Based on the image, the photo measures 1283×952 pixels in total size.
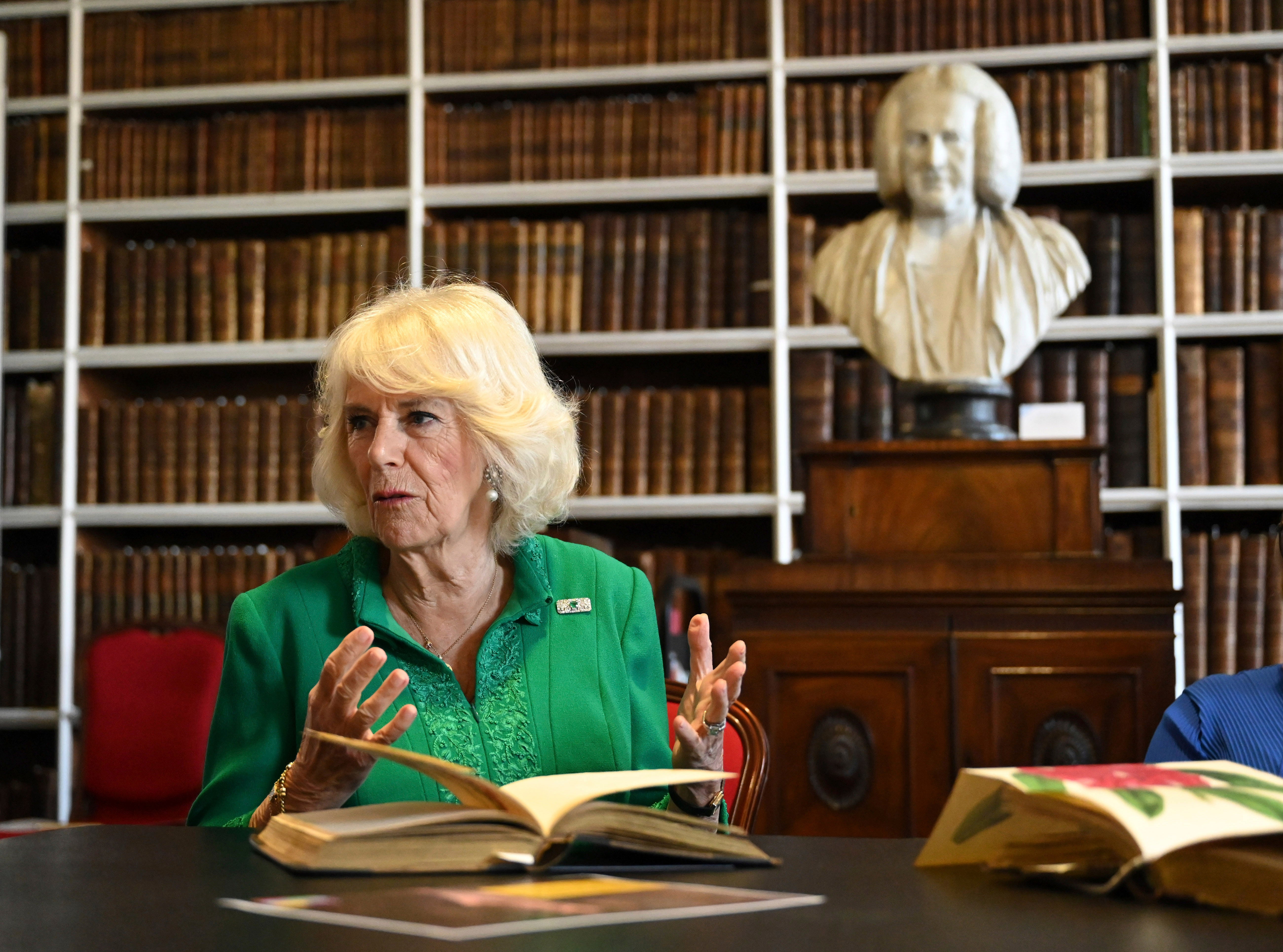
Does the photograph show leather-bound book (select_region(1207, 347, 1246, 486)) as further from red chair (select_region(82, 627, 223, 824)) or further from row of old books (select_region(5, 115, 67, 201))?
row of old books (select_region(5, 115, 67, 201))

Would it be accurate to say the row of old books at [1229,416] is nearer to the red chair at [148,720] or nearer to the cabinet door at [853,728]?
the cabinet door at [853,728]

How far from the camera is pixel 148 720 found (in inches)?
118

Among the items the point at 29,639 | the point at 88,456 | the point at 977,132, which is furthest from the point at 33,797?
the point at 977,132

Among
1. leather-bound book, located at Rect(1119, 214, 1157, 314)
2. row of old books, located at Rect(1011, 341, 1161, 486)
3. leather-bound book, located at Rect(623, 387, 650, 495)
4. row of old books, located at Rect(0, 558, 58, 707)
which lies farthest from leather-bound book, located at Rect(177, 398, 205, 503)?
leather-bound book, located at Rect(1119, 214, 1157, 314)

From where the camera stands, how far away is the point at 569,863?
0.90 metres

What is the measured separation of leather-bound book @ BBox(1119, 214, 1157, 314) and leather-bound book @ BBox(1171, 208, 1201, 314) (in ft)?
0.19

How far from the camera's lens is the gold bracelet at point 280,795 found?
1.19 m

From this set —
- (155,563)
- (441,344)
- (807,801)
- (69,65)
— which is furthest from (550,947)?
(69,65)

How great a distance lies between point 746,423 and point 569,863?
2.72 m

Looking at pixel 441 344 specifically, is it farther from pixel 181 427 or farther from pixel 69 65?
pixel 69 65

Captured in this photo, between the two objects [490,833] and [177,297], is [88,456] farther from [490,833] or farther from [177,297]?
[490,833]

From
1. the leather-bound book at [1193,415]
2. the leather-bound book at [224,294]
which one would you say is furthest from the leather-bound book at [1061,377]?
the leather-bound book at [224,294]

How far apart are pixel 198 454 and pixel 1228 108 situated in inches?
110

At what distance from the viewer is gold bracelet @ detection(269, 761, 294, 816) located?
1.19 m
